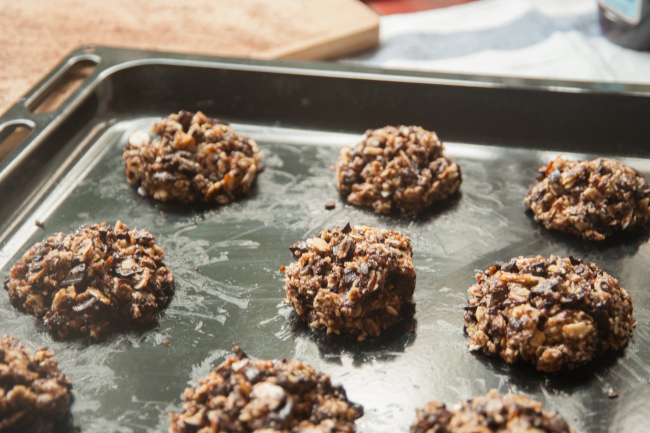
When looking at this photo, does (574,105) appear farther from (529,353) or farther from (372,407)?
(372,407)

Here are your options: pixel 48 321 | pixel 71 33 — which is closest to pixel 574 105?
pixel 48 321

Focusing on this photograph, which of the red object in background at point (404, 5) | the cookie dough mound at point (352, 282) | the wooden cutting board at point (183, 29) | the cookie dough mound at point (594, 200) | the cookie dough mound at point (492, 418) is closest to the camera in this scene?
the cookie dough mound at point (492, 418)

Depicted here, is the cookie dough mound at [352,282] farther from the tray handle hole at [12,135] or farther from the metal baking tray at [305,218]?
the tray handle hole at [12,135]

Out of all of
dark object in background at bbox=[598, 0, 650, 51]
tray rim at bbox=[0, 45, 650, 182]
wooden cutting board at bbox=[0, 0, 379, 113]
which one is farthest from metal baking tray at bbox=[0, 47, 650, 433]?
dark object in background at bbox=[598, 0, 650, 51]

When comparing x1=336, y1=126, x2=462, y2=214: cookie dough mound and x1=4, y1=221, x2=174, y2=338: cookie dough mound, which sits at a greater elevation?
x1=336, y1=126, x2=462, y2=214: cookie dough mound

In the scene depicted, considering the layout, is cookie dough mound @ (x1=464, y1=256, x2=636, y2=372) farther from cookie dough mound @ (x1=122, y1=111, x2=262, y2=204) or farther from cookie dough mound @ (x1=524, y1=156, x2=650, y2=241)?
cookie dough mound @ (x1=122, y1=111, x2=262, y2=204)

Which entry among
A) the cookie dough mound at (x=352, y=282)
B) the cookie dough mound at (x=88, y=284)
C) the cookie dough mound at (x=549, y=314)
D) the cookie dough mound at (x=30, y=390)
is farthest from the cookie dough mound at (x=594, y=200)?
the cookie dough mound at (x=30, y=390)

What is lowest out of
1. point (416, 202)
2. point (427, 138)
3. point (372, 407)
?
point (372, 407)
